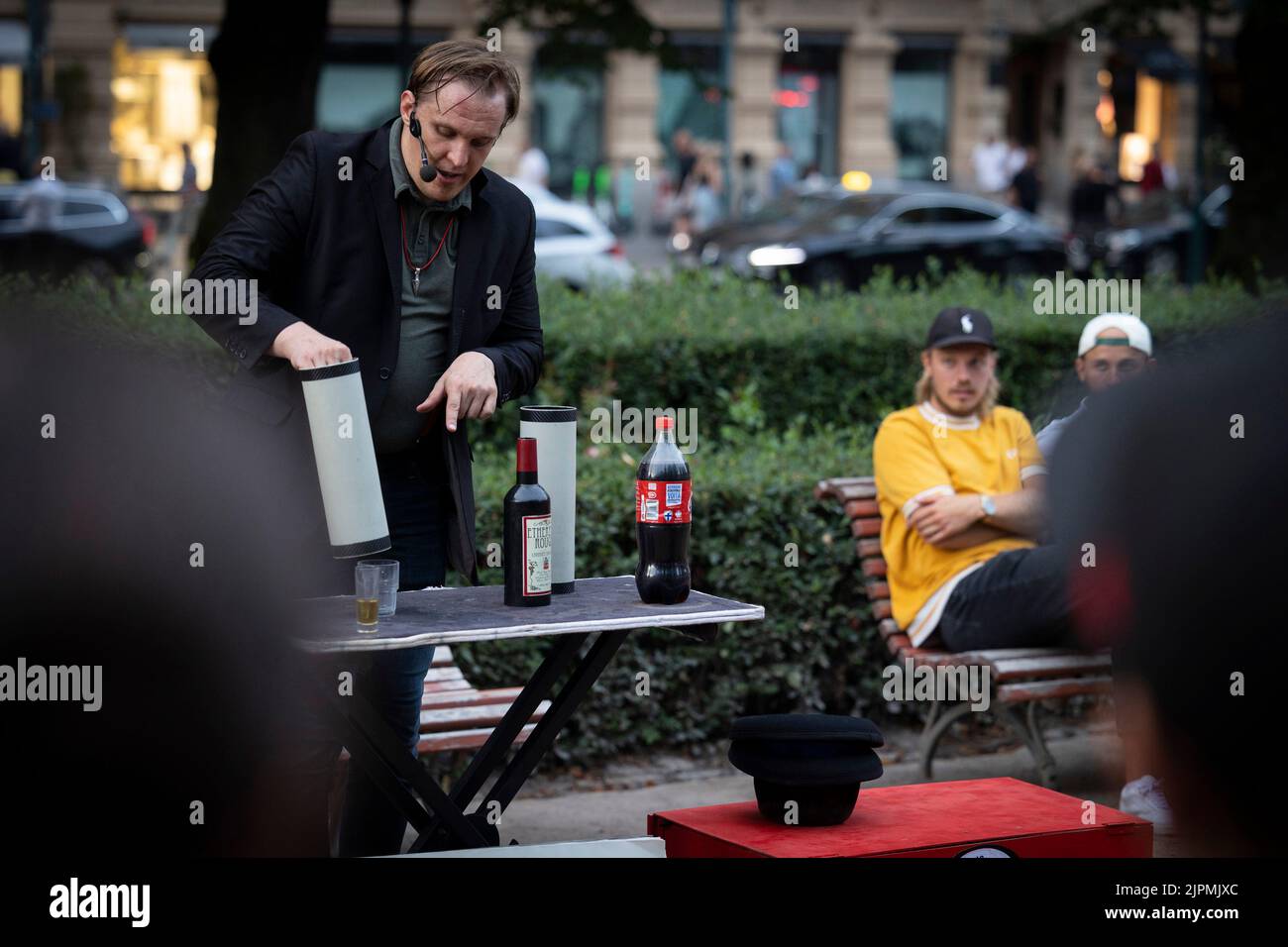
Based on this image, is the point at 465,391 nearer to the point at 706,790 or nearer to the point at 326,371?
the point at 326,371

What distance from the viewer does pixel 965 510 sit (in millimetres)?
5922

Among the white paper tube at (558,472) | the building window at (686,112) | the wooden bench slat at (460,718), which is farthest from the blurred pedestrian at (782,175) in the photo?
the white paper tube at (558,472)

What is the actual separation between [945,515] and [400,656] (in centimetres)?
238

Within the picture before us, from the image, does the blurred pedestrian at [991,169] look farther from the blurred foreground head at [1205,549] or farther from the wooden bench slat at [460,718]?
the blurred foreground head at [1205,549]

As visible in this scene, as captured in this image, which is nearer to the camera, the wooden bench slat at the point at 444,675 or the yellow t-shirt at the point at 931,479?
the wooden bench slat at the point at 444,675

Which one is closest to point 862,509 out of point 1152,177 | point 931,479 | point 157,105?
point 931,479

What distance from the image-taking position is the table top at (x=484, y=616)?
3539 millimetres

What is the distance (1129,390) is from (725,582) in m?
3.29

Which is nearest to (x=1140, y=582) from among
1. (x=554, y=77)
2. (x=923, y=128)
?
(x=554, y=77)

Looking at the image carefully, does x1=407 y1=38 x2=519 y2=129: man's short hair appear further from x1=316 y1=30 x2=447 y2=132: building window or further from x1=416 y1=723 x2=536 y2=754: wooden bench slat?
x1=316 y1=30 x2=447 y2=132: building window

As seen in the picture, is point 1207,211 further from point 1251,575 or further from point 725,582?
point 1251,575

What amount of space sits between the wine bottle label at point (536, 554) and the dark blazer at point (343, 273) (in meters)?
0.27
